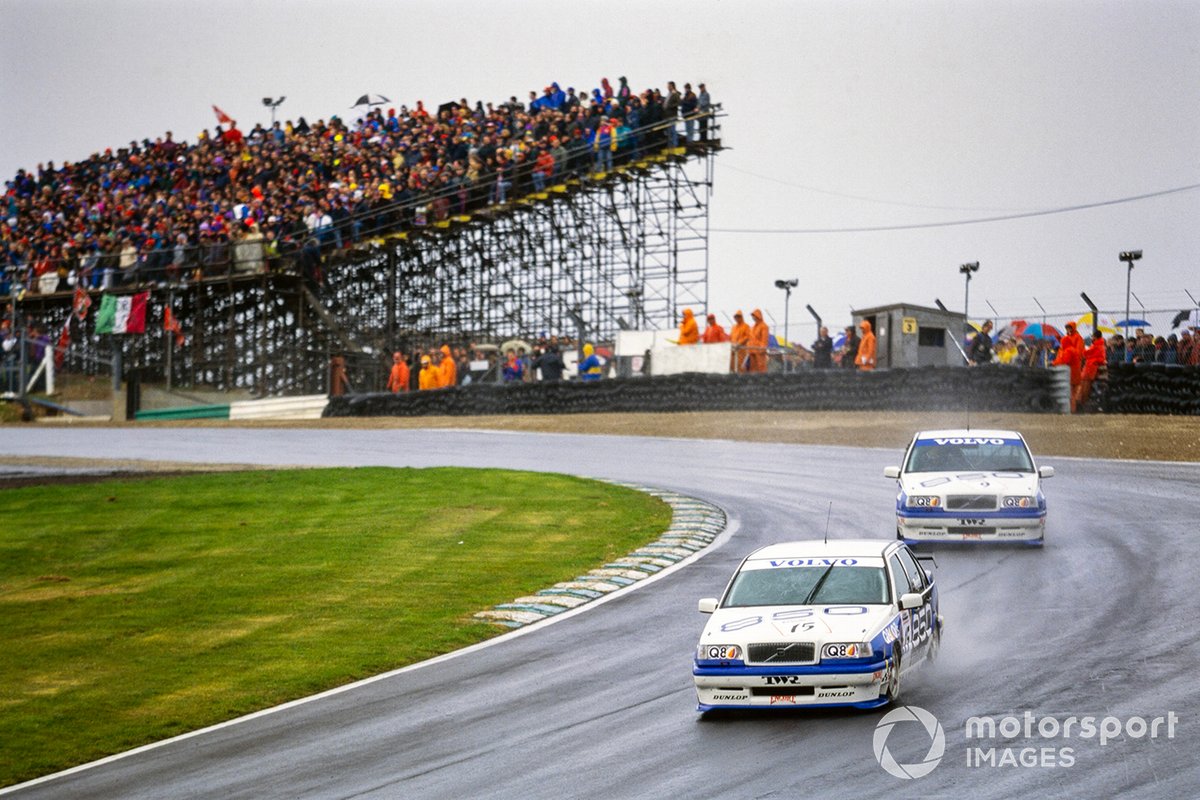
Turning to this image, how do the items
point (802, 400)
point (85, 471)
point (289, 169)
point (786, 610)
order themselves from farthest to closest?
point (289, 169), point (802, 400), point (85, 471), point (786, 610)

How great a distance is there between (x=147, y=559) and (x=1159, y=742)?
45.3 ft

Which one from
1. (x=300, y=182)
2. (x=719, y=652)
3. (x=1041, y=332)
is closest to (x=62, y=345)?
(x=300, y=182)

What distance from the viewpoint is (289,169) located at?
2050 inches

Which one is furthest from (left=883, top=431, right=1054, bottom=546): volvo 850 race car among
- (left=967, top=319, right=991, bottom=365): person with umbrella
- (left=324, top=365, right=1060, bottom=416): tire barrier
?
(left=967, top=319, right=991, bottom=365): person with umbrella

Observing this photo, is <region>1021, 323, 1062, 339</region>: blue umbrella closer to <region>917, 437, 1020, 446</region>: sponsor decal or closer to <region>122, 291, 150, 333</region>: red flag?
<region>917, 437, 1020, 446</region>: sponsor decal

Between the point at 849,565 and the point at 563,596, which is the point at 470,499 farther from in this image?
the point at 849,565

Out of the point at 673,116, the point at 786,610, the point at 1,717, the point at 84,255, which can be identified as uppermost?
the point at 673,116

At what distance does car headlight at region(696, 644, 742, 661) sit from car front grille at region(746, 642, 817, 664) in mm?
85

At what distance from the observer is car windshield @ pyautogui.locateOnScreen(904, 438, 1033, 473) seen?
1803cm

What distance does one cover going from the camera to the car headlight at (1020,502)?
1708 cm

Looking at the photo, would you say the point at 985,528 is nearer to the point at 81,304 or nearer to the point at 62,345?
the point at 81,304

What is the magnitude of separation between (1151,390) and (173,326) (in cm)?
3414

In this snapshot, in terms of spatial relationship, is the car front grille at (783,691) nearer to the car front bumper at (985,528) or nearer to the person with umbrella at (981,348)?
the car front bumper at (985,528)

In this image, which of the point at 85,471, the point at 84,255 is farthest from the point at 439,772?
the point at 84,255
